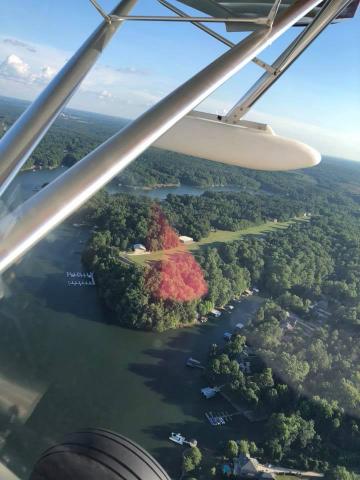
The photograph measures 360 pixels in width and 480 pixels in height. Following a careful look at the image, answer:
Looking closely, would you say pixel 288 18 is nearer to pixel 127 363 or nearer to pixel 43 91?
pixel 43 91

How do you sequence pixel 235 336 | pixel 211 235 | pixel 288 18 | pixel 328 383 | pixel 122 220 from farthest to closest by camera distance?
pixel 211 235
pixel 122 220
pixel 235 336
pixel 328 383
pixel 288 18

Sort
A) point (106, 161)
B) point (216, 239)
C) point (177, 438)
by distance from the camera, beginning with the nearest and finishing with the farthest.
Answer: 1. point (106, 161)
2. point (177, 438)
3. point (216, 239)

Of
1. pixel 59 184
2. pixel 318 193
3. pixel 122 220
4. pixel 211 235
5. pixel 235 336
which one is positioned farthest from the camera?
pixel 318 193

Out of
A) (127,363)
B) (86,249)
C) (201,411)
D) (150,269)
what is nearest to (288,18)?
(201,411)

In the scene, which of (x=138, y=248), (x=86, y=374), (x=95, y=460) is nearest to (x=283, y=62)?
(x=95, y=460)

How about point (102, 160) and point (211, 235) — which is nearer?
point (102, 160)

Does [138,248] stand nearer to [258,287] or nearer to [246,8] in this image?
[258,287]
